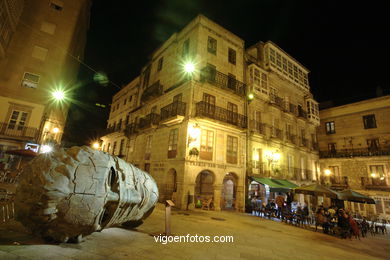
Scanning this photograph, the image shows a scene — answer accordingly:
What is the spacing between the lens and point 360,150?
23.2m

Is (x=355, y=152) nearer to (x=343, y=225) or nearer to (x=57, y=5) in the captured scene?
(x=343, y=225)

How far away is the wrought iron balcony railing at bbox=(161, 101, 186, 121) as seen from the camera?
1444cm

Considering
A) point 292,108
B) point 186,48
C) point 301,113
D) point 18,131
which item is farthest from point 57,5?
point 301,113

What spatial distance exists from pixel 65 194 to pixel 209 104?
11986mm

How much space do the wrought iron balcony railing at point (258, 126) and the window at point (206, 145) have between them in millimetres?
5007

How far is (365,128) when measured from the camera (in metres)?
23.6

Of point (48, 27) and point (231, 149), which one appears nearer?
point (231, 149)

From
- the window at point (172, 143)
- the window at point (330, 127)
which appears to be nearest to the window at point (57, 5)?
the window at point (172, 143)

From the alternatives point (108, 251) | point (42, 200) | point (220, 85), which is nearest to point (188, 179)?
point (220, 85)

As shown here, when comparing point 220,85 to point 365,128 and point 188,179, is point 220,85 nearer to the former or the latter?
point 188,179

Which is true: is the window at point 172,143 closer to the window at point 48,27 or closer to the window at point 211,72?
the window at point 211,72

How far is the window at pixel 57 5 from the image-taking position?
70.3 ft

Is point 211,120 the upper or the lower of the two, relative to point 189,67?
lower

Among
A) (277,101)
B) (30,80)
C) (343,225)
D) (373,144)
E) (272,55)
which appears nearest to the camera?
(343,225)
